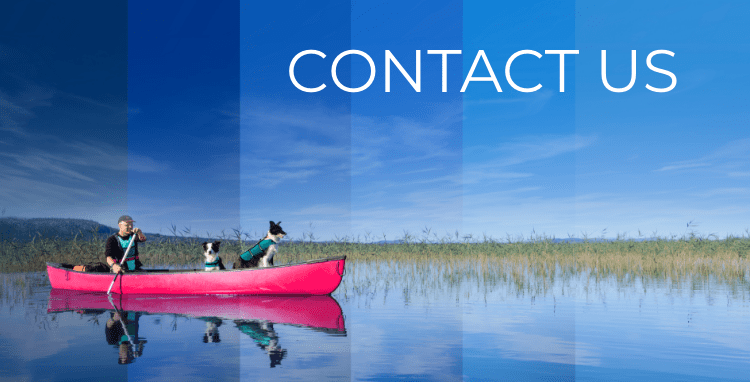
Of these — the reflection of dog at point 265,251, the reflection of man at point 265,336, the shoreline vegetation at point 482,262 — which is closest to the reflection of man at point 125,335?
the reflection of man at point 265,336

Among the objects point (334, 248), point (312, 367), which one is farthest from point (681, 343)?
point (334, 248)

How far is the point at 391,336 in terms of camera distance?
684 centimetres

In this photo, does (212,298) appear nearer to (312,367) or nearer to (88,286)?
(88,286)

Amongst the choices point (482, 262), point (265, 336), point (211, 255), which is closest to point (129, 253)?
point (211, 255)

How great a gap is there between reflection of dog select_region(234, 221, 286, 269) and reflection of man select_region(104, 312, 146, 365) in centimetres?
280

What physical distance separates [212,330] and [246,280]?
353 centimetres

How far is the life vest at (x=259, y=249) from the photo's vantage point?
10828mm

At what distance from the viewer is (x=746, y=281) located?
12.4 meters

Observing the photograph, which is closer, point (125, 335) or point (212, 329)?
point (125, 335)

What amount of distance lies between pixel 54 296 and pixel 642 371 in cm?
1250

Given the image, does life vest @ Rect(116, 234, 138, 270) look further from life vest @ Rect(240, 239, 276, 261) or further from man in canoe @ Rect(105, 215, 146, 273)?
life vest @ Rect(240, 239, 276, 261)

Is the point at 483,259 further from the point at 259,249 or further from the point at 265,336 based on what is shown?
the point at 265,336

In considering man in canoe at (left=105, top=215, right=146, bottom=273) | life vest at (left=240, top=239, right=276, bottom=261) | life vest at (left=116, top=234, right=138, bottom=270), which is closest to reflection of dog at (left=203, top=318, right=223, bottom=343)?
life vest at (left=240, top=239, right=276, bottom=261)

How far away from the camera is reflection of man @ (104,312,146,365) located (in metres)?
5.85
